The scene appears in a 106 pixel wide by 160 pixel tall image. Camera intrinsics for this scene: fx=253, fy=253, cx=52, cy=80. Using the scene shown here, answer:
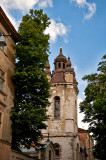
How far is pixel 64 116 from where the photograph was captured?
41.4 meters

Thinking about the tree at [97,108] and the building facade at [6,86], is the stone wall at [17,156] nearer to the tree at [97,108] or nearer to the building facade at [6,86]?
the building facade at [6,86]

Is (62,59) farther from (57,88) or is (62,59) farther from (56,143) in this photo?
(56,143)

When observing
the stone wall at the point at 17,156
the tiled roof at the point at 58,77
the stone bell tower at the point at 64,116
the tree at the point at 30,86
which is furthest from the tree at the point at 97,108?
the tiled roof at the point at 58,77

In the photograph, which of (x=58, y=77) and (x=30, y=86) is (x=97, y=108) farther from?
(x=58, y=77)

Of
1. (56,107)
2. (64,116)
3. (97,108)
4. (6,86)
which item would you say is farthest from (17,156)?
(56,107)

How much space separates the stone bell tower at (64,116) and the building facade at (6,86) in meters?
23.8

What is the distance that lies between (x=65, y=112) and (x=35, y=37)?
969 inches

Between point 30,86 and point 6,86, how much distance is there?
7.11ft

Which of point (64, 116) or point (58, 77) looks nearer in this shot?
point (64, 116)

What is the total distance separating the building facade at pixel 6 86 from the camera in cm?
1493

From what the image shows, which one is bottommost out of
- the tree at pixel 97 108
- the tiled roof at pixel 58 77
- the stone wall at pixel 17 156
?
the stone wall at pixel 17 156

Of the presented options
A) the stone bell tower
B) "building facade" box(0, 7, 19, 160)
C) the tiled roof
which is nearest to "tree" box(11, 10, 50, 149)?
"building facade" box(0, 7, 19, 160)

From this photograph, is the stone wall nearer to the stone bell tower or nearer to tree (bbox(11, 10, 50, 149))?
tree (bbox(11, 10, 50, 149))

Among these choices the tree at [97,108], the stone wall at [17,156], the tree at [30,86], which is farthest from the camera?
the tree at [97,108]
